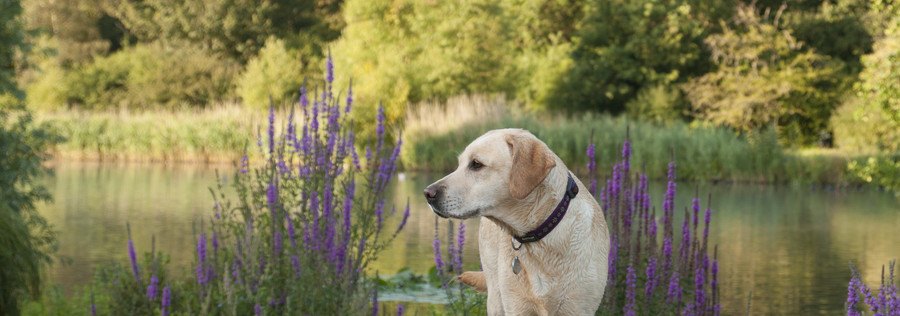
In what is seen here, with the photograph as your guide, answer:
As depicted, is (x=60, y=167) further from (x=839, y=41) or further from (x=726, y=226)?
(x=839, y=41)

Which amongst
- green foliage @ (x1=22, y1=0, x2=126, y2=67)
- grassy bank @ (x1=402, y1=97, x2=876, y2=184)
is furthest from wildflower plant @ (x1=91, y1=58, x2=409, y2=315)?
green foliage @ (x1=22, y1=0, x2=126, y2=67)

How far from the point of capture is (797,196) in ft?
78.2

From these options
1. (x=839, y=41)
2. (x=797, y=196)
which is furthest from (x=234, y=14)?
(x=797, y=196)

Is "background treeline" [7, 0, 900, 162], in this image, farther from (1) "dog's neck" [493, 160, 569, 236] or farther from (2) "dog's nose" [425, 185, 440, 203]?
(2) "dog's nose" [425, 185, 440, 203]

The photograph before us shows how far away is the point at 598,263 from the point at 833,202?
18979 mm

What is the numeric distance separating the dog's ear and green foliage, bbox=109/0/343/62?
149ft

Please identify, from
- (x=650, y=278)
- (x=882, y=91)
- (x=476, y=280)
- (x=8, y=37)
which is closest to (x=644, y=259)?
(x=650, y=278)

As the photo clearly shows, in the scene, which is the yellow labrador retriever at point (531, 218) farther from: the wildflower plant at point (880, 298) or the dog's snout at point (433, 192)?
the wildflower plant at point (880, 298)

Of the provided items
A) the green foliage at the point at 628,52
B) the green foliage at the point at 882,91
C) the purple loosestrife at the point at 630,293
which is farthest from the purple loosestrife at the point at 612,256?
the green foliage at the point at 628,52

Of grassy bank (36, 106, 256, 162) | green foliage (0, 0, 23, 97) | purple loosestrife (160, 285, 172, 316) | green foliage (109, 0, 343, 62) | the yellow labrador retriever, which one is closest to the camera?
the yellow labrador retriever

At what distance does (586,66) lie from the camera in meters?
40.0

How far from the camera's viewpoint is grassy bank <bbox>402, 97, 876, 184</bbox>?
2728 cm

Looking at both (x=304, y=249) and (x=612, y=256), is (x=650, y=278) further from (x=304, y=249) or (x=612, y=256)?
(x=304, y=249)

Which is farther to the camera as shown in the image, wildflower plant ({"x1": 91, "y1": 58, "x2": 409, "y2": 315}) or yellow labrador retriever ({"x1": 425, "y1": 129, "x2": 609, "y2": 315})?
wildflower plant ({"x1": 91, "y1": 58, "x2": 409, "y2": 315})
